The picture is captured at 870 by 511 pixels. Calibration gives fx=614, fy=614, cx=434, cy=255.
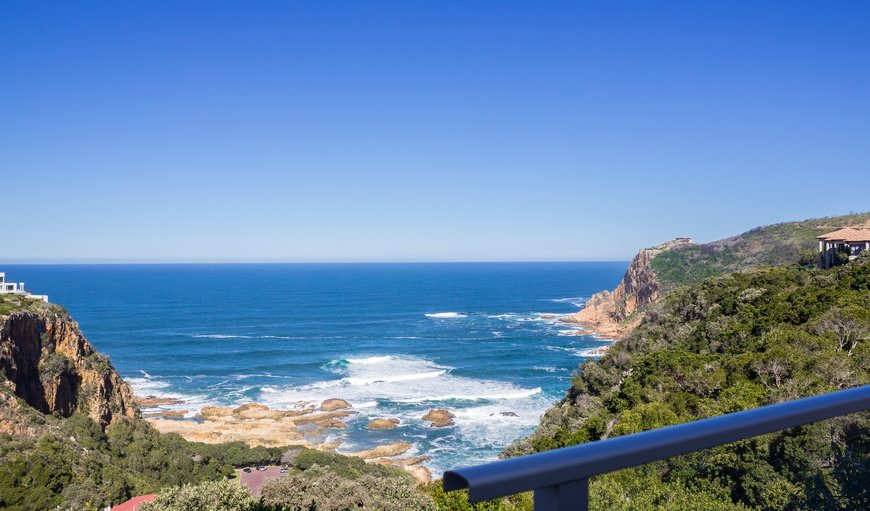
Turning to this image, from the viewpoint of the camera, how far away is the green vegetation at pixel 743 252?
51.6 metres

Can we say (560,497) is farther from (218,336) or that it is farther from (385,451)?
(218,336)

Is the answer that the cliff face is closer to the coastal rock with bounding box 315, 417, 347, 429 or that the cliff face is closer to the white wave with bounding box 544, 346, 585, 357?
the coastal rock with bounding box 315, 417, 347, 429

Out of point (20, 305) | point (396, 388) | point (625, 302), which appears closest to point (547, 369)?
point (396, 388)

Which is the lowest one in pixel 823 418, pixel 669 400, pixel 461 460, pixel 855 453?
pixel 461 460

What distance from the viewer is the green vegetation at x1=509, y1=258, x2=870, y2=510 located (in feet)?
4.49

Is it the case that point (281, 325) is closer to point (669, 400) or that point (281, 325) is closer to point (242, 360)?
point (242, 360)

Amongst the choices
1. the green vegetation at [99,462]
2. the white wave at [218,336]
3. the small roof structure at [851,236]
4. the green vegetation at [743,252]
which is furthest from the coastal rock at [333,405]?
the green vegetation at [743,252]

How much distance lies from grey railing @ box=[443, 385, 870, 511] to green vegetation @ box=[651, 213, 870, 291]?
53.6 m

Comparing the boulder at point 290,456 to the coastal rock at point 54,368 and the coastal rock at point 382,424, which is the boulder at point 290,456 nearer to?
the coastal rock at point 382,424

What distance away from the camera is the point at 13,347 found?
68.1ft

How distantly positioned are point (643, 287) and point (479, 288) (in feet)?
211

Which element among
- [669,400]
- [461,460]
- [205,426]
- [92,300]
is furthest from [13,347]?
[92,300]

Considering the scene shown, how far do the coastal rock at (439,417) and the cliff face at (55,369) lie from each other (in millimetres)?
13398

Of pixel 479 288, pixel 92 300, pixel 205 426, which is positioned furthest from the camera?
pixel 479 288
